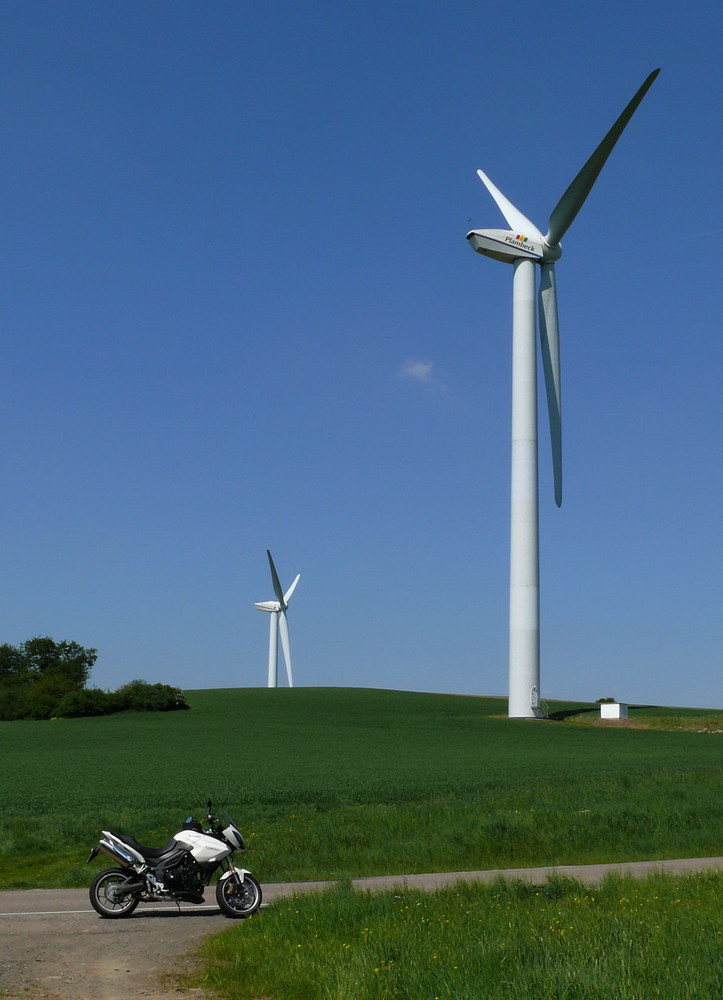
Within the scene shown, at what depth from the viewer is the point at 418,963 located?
37.3 feet

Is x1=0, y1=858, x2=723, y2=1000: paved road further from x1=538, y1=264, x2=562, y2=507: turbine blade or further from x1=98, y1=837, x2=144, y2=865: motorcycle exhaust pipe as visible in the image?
x1=538, y1=264, x2=562, y2=507: turbine blade

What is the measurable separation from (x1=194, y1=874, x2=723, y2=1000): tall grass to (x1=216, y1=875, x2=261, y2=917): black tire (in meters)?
0.44

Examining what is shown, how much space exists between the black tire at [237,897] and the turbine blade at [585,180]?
5533cm

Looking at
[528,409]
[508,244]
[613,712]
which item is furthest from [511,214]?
[613,712]

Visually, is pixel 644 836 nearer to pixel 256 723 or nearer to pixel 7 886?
pixel 7 886

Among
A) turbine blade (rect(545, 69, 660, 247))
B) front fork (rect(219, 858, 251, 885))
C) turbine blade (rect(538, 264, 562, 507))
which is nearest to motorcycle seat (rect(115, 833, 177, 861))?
front fork (rect(219, 858, 251, 885))

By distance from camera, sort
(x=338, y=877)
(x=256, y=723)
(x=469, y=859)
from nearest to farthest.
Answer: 1. (x=338, y=877)
2. (x=469, y=859)
3. (x=256, y=723)

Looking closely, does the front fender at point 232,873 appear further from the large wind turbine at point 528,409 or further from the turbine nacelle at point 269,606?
the turbine nacelle at point 269,606

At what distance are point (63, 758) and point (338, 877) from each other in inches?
1408

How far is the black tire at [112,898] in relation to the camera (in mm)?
15664

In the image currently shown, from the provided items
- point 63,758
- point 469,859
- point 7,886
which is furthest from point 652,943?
point 63,758

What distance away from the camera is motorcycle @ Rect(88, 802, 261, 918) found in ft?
51.4

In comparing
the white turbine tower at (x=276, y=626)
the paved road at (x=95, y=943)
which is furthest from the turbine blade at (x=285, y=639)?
the paved road at (x=95, y=943)

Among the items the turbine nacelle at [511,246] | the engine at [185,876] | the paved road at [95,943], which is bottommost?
the paved road at [95,943]
